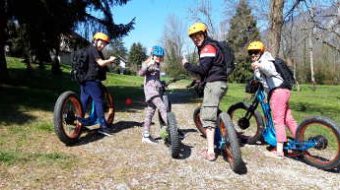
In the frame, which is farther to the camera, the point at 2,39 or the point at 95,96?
the point at 2,39

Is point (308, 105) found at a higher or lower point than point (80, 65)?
lower

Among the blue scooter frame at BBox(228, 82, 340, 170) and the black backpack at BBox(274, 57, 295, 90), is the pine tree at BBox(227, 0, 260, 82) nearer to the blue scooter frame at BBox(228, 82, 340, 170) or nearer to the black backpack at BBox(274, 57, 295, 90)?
the blue scooter frame at BBox(228, 82, 340, 170)

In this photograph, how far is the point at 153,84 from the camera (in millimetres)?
7965

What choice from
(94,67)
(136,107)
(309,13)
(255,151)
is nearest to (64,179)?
(94,67)

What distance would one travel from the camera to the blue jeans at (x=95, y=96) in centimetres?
807

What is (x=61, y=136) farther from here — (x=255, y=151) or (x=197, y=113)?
(x=255, y=151)

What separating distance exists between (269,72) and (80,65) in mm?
3194

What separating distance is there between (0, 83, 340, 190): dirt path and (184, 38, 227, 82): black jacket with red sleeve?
4.17 ft

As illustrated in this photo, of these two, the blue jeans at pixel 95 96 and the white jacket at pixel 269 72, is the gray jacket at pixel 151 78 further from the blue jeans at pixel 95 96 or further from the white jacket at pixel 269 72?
the white jacket at pixel 269 72

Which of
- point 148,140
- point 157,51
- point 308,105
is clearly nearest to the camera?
point 157,51

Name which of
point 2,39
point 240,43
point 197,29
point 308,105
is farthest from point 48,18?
point 240,43

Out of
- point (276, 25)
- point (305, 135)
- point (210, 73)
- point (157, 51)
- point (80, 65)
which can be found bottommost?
point (305, 135)

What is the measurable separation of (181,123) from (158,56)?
9.48ft

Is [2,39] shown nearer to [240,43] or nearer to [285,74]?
[285,74]
